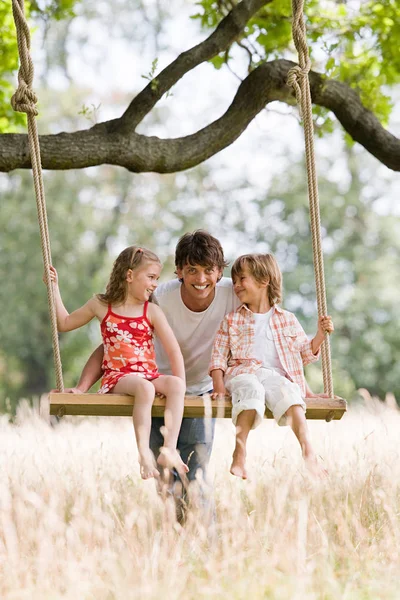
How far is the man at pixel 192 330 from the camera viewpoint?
12.3ft

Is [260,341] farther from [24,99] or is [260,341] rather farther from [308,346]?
[24,99]

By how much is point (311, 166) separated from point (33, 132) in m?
1.19

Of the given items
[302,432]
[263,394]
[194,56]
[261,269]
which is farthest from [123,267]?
[194,56]

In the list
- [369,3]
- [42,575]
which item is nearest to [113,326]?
[42,575]

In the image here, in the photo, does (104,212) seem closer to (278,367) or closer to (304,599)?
(278,367)

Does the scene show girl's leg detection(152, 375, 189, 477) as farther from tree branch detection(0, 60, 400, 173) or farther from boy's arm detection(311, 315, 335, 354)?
tree branch detection(0, 60, 400, 173)

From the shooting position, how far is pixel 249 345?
3.76m

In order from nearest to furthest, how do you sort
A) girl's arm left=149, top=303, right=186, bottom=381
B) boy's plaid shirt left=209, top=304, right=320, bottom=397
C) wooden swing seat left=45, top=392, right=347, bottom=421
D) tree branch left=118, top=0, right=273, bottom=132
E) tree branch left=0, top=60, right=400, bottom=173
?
wooden swing seat left=45, top=392, right=347, bottom=421 → girl's arm left=149, top=303, right=186, bottom=381 → boy's plaid shirt left=209, top=304, right=320, bottom=397 → tree branch left=0, top=60, right=400, bottom=173 → tree branch left=118, top=0, right=273, bottom=132

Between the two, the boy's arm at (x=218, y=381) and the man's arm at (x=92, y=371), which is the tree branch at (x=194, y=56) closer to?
the man's arm at (x=92, y=371)

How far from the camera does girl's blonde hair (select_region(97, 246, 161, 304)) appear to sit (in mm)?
3750

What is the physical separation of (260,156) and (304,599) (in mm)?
15650

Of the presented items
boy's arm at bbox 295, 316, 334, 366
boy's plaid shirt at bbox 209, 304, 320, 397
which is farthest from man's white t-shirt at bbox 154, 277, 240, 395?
boy's arm at bbox 295, 316, 334, 366

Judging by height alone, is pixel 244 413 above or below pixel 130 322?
below

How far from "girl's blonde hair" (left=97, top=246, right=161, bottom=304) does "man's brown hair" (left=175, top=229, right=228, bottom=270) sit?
0.42 feet
